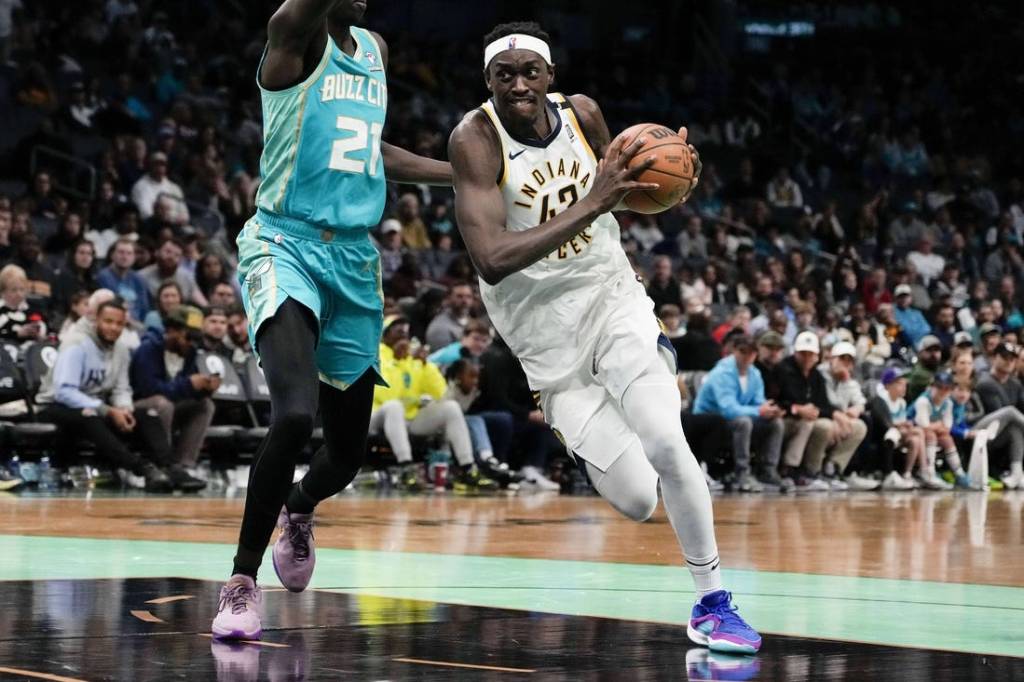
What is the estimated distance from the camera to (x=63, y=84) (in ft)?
57.6

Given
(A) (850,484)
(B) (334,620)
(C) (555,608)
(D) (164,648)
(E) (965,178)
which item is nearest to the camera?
(D) (164,648)

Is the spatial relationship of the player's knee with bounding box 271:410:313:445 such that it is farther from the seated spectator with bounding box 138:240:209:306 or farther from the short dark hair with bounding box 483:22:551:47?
the seated spectator with bounding box 138:240:209:306

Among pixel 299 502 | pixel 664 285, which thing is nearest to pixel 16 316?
pixel 664 285

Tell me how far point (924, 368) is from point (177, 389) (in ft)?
25.3

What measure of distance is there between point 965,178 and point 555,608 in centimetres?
2085

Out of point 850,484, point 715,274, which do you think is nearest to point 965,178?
point 715,274

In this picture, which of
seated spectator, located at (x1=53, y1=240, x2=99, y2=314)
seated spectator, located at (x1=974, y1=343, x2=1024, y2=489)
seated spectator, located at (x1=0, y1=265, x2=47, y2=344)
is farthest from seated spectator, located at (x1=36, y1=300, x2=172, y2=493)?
seated spectator, located at (x1=974, y1=343, x2=1024, y2=489)

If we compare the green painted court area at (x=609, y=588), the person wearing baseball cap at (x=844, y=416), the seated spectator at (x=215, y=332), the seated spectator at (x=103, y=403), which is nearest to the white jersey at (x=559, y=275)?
the green painted court area at (x=609, y=588)

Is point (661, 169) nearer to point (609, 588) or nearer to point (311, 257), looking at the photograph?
point (311, 257)

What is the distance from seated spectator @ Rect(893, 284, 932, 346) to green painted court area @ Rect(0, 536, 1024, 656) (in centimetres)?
1208

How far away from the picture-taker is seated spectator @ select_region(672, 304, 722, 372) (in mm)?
14625

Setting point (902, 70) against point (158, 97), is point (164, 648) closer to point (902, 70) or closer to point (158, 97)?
point (158, 97)

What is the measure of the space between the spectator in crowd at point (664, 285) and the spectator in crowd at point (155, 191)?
181 inches

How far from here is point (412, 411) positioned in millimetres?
13453
